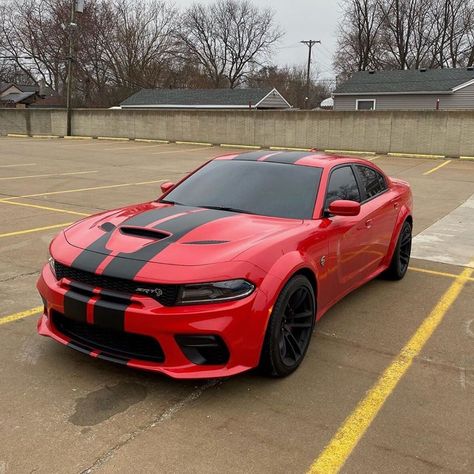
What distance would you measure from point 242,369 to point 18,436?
127 centimetres

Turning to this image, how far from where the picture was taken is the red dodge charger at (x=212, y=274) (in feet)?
9.89

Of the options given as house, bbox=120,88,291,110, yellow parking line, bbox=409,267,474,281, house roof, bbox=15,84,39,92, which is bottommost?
yellow parking line, bbox=409,267,474,281

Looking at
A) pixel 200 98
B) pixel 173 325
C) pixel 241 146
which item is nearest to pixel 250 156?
pixel 173 325

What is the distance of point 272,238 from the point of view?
3.48 metres

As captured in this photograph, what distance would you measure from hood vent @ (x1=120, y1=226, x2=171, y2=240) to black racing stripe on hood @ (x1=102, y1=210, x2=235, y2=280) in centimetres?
6

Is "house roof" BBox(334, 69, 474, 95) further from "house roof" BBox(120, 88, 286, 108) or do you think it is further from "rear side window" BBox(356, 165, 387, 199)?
"rear side window" BBox(356, 165, 387, 199)

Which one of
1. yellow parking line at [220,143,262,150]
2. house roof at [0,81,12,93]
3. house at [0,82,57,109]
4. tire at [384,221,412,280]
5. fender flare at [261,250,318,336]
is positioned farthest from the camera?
house roof at [0,81,12,93]

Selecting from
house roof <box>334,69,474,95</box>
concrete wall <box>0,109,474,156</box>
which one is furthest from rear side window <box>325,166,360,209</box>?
house roof <box>334,69,474,95</box>

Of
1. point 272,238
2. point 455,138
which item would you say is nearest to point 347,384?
point 272,238

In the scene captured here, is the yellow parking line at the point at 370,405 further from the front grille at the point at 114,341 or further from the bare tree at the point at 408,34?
the bare tree at the point at 408,34

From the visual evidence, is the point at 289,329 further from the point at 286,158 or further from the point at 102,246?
the point at 286,158

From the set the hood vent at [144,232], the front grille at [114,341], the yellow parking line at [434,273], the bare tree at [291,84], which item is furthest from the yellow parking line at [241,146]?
the bare tree at [291,84]

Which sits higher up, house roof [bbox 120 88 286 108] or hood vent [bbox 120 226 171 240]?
house roof [bbox 120 88 286 108]

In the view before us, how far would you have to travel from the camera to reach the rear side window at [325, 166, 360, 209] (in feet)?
14.5
